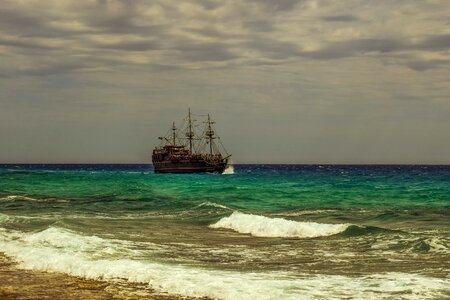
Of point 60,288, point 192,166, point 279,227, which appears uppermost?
point 192,166

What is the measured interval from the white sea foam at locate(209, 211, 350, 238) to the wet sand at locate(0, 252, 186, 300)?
1272 centimetres

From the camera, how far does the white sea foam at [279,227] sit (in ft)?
82.3

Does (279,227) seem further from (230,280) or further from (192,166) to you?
(192,166)

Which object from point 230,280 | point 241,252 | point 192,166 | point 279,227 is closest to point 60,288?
point 230,280

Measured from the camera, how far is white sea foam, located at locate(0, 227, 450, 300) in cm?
1212

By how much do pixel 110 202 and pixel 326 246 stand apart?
27.6 meters

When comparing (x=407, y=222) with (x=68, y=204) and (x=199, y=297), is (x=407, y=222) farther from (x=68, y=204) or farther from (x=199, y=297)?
(x=68, y=204)

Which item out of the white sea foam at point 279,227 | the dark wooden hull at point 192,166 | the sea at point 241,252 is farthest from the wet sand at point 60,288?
the dark wooden hull at point 192,166

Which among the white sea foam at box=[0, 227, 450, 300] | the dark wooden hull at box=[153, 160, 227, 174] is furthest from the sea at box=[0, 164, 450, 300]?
the dark wooden hull at box=[153, 160, 227, 174]

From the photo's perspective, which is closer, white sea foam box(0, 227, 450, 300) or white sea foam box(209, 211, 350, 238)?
white sea foam box(0, 227, 450, 300)

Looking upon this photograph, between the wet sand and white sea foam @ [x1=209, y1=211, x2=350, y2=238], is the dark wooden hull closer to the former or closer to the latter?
white sea foam @ [x1=209, y1=211, x2=350, y2=238]

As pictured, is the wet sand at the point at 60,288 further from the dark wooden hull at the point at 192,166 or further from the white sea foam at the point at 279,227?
the dark wooden hull at the point at 192,166

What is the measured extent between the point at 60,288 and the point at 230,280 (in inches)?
149

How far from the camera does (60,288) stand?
13.0 metres
